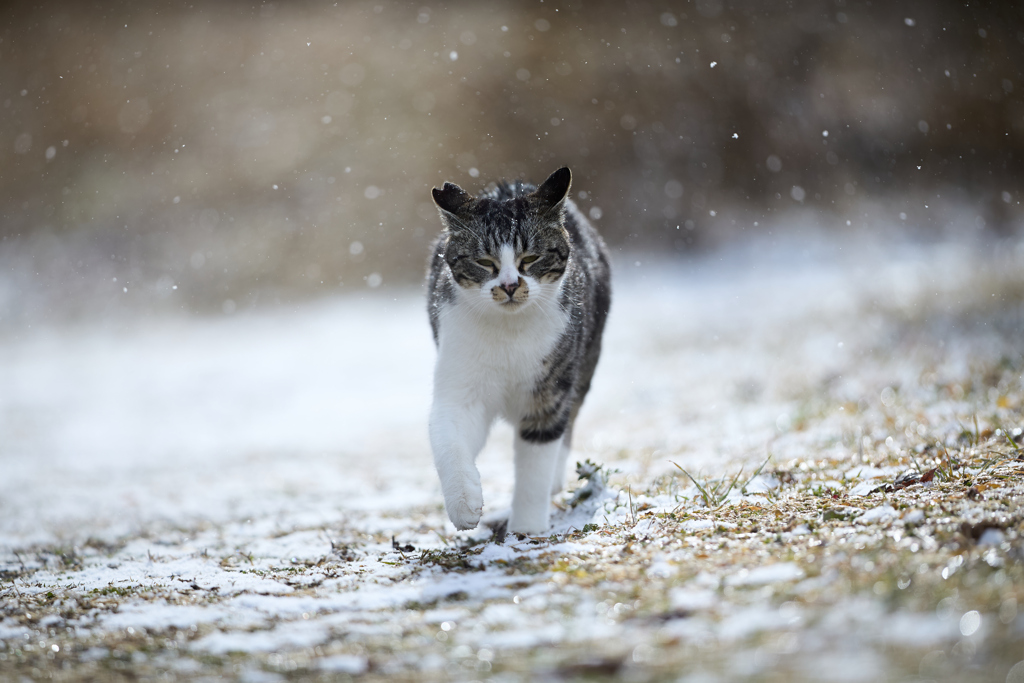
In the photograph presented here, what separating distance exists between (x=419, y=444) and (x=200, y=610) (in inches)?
200

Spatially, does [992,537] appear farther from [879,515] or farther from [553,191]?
[553,191]

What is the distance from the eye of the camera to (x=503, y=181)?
4.77m

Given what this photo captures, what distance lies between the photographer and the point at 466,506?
3.57m

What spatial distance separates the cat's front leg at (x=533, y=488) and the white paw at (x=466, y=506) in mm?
475

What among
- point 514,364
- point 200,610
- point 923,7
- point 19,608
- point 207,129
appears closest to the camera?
point 200,610

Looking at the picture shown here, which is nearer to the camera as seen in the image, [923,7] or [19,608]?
[19,608]

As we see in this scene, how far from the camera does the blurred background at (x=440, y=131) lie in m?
15.5

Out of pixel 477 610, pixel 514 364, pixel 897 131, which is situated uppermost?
pixel 897 131

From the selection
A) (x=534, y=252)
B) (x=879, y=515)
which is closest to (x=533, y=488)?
(x=534, y=252)

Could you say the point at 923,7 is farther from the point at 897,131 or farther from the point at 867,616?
the point at 867,616

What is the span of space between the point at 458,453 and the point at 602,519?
35.3 inches

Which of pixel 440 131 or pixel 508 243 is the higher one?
pixel 440 131

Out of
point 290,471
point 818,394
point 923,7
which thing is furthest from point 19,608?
point 923,7

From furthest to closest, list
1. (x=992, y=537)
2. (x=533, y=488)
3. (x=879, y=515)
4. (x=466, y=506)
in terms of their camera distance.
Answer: (x=533, y=488), (x=466, y=506), (x=879, y=515), (x=992, y=537)
